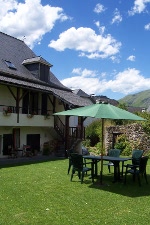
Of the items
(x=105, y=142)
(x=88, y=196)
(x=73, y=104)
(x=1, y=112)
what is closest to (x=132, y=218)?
(x=88, y=196)

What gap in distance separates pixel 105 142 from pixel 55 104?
17.4ft

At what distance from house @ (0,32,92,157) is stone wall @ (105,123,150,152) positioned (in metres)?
2.96

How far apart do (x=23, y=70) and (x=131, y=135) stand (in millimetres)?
9971

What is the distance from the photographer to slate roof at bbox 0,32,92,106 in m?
20.0

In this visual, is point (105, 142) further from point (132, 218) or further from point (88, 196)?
point (132, 218)

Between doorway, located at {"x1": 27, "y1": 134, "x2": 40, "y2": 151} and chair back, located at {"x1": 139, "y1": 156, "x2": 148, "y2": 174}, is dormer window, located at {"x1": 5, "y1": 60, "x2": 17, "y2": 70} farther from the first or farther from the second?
chair back, located at {"x1": 139, "y1": 156, "x2": 148, "y2": 174}

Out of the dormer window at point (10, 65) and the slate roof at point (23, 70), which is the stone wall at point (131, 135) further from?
the dormer window at point (10, 65)

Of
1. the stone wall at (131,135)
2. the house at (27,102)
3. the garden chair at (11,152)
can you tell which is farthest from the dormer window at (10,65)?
the stone wall at (131,135)

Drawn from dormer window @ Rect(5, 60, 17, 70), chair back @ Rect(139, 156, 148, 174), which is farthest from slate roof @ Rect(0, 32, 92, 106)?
chair back @ Rect(139, 156, 148, 174)

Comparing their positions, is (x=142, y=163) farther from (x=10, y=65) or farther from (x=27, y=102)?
(x=10, y=65)

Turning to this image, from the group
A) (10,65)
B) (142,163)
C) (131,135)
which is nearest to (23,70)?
(10,65)

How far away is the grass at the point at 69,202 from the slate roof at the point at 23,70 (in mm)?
9417

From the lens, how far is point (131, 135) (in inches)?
855

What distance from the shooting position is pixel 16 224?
19.0 ft
